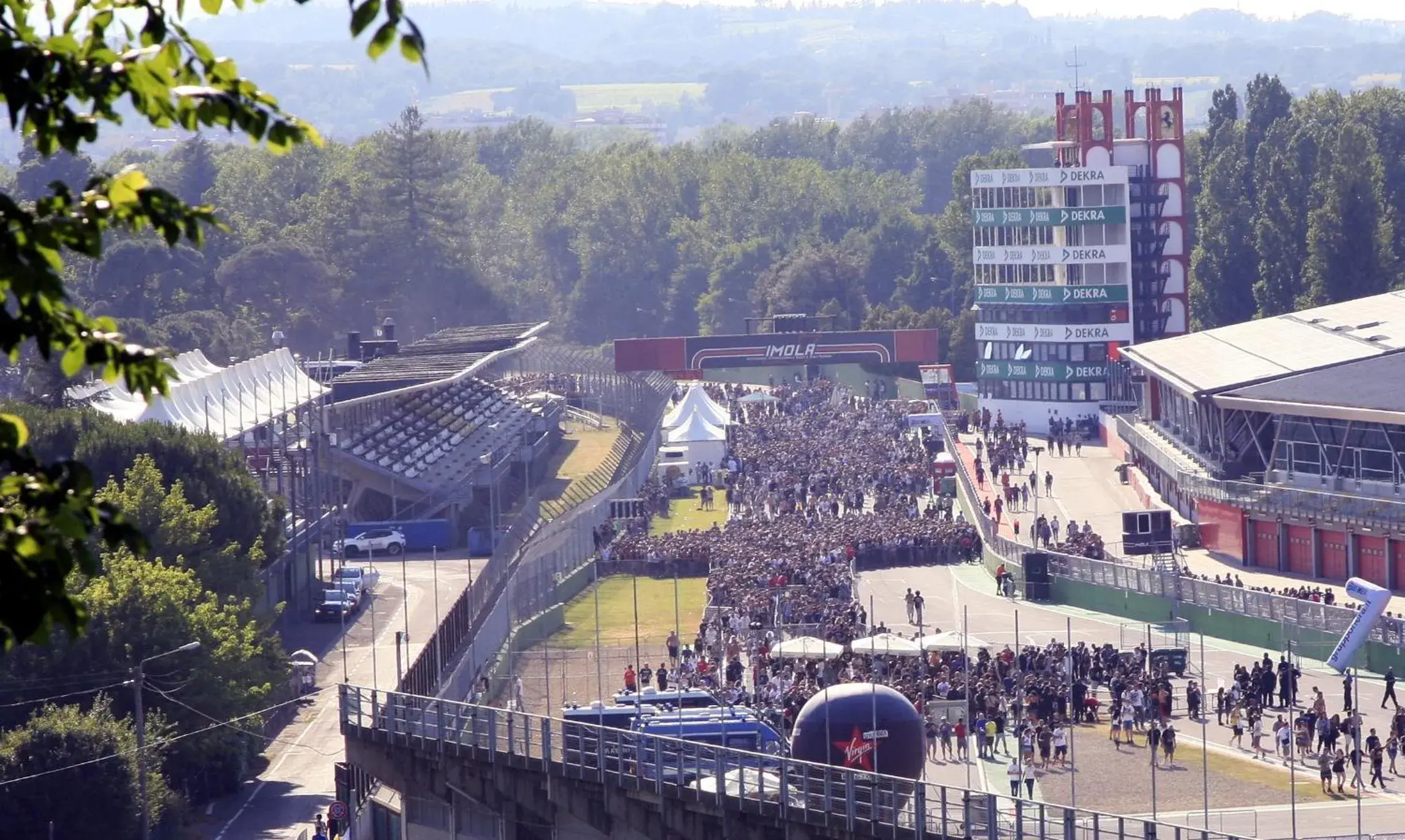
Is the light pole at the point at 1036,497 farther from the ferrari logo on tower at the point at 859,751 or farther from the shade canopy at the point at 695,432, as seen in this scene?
the ferrari logo on tower at the point at 859,751

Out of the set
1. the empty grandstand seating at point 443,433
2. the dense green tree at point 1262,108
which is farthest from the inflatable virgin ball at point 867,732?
the dense green tree at point 1262,108

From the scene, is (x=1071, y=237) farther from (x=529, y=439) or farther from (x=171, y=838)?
(x=171, y=838)

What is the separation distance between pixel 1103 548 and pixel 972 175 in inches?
1571

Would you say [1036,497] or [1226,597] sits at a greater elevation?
[1226,597]

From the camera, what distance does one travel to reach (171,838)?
3919 cm

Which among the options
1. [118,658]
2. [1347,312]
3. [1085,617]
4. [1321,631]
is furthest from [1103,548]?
[118,658]

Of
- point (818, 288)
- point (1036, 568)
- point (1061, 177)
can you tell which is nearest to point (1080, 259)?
point (1061, 177)

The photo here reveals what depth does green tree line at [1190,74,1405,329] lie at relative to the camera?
102 m

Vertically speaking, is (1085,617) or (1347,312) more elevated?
(1347,312)

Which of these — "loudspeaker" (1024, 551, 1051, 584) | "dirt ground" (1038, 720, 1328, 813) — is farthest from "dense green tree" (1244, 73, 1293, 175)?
"dirt ground" (1038, 720, 1328, 813)

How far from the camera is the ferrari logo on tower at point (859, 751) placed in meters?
31.6

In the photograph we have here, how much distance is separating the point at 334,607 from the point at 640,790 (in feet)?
101

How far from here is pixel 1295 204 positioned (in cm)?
10944

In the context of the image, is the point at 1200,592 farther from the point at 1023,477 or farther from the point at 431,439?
the point at 431,439
